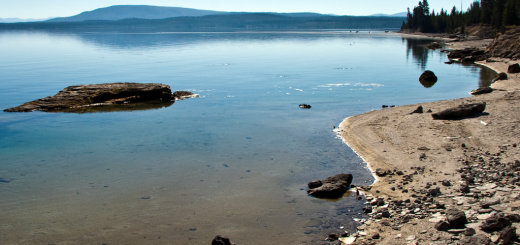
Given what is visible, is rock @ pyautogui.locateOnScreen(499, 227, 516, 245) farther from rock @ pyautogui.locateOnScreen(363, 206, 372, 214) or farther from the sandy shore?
rock @ pyautogui.locateOnScreen(363, 206, 372, 214)

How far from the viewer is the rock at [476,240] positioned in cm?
843

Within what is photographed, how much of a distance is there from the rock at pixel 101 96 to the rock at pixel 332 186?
69.1 feet

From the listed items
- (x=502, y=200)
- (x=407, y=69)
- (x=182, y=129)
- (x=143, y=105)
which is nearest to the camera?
(x=502, y=200)

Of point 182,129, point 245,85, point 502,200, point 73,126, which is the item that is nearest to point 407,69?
point 245,85

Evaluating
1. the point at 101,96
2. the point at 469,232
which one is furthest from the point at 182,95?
the point at 469,232

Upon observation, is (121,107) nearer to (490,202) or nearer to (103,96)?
(103,96)

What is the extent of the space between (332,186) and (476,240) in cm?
561

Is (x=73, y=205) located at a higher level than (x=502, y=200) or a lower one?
lower

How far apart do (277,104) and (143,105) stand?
1032cm

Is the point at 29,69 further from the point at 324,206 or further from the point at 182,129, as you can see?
the point at 324,206

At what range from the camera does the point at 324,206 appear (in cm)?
1302

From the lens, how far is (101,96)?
104 ft

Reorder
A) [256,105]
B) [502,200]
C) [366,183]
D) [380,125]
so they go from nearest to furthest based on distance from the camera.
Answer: [502,200] → [366,183] → [380,125] → [256,105]

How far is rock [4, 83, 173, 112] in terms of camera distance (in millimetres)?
29969
